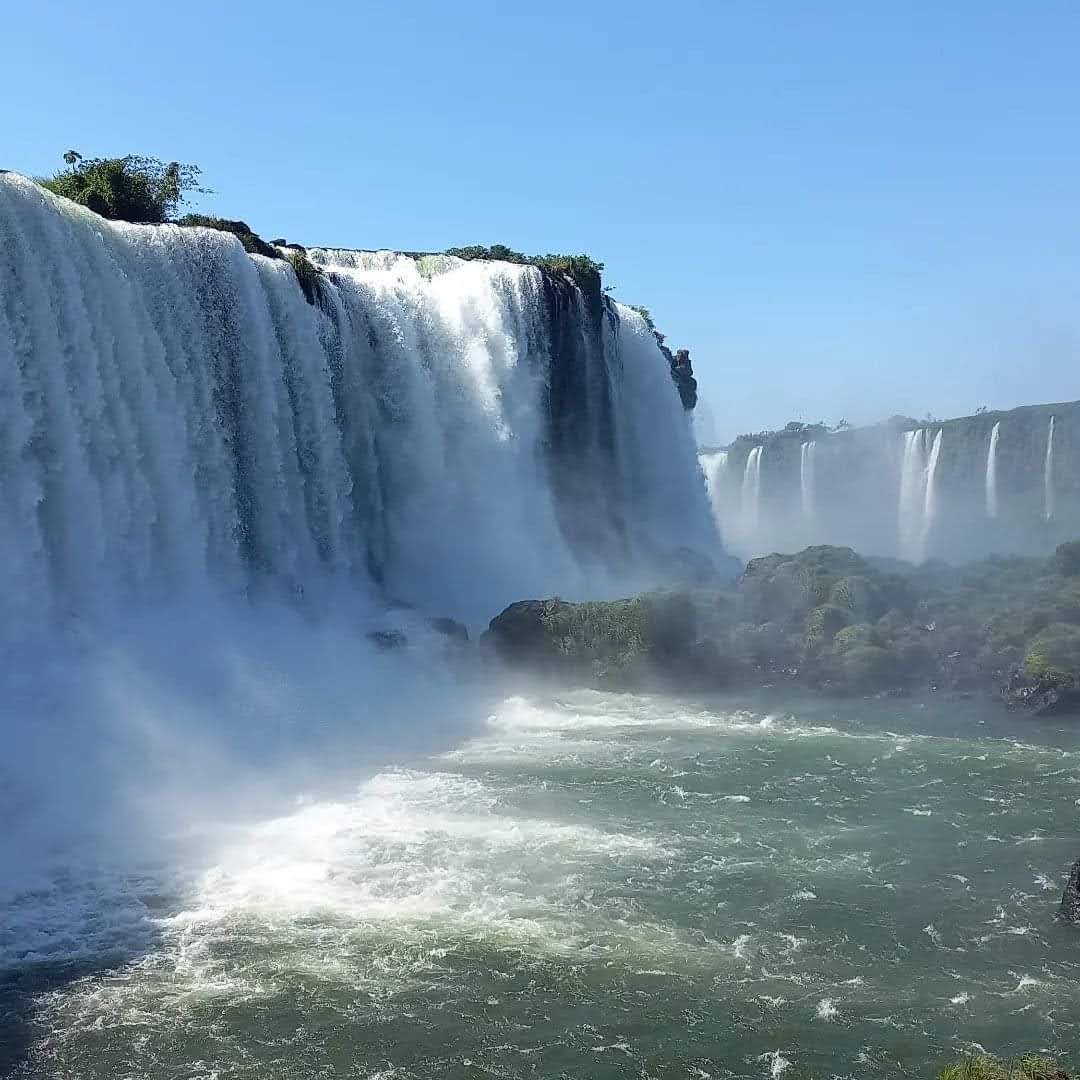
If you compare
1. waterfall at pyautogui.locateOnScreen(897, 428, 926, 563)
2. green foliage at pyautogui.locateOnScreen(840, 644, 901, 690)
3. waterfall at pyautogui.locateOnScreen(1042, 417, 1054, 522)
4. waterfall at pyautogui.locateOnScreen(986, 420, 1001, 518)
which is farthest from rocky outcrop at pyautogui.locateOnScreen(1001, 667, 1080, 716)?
waterfall at pyautogui.locateOnScreen(897, 428, 926, 563)

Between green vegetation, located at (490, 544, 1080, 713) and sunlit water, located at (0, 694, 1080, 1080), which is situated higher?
green vegetation, located at (490, 544, 1080, 713)

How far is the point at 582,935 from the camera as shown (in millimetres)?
10992

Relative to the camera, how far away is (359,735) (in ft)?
62.3

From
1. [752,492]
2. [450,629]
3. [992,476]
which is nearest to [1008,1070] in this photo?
[450,629]

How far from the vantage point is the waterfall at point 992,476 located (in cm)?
5041

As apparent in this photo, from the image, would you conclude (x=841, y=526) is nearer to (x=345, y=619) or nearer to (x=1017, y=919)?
(x=345, y=619)

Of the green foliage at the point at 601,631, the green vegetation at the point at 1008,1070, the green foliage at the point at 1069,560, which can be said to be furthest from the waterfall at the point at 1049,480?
the green vegetation at the point at 1008,1070

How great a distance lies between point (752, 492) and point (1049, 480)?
1704 centimetres

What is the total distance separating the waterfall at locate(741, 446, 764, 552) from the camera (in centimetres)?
6188

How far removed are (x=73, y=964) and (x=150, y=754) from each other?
19.7ft

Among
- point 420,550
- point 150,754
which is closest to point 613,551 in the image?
point 420,550

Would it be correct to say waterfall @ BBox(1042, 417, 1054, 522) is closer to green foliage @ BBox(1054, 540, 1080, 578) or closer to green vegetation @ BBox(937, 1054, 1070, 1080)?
green foliage @ BBox(1054, 540, 1080, 578)

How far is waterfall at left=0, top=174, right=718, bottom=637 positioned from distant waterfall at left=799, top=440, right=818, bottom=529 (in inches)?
845

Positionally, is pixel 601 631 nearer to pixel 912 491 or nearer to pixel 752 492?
pixel 912 491
